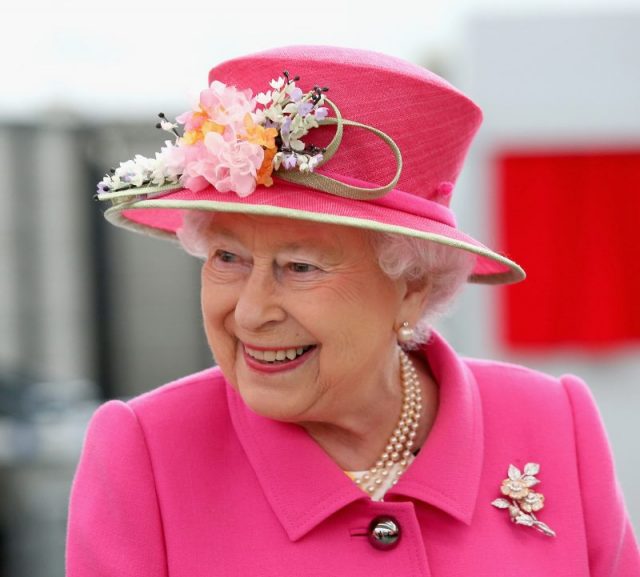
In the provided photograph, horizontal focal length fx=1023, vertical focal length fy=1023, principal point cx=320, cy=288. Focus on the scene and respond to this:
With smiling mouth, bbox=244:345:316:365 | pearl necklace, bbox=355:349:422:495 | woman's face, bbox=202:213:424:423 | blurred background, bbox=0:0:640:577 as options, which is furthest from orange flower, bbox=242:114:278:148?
blurred background, bbox=0:0:640:577

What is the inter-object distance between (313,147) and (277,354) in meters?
0.41

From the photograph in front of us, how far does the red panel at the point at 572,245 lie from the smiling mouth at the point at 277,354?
4724mm

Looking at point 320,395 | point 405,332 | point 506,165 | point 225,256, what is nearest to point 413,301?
point 405,332

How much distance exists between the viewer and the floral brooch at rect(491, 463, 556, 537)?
216 cm

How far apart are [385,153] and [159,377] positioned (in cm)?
740

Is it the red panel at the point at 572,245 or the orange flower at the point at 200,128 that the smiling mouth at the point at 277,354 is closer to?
the orange flower at the point at 200,128

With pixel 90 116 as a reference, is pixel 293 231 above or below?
above

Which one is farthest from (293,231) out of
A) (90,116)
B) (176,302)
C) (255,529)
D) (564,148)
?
(176,302)

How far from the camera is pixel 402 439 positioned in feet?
7.47

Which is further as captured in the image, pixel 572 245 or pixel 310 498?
pixel 572 245

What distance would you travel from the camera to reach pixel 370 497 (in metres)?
2.15

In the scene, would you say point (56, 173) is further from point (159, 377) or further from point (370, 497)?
point (370, 497)

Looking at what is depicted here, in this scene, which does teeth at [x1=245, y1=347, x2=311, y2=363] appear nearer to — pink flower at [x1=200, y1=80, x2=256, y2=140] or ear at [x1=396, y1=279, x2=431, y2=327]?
ear at [x1=396, y1=279, x2=431, y2=327]

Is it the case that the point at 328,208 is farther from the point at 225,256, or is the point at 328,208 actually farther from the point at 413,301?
the point at 413,301
